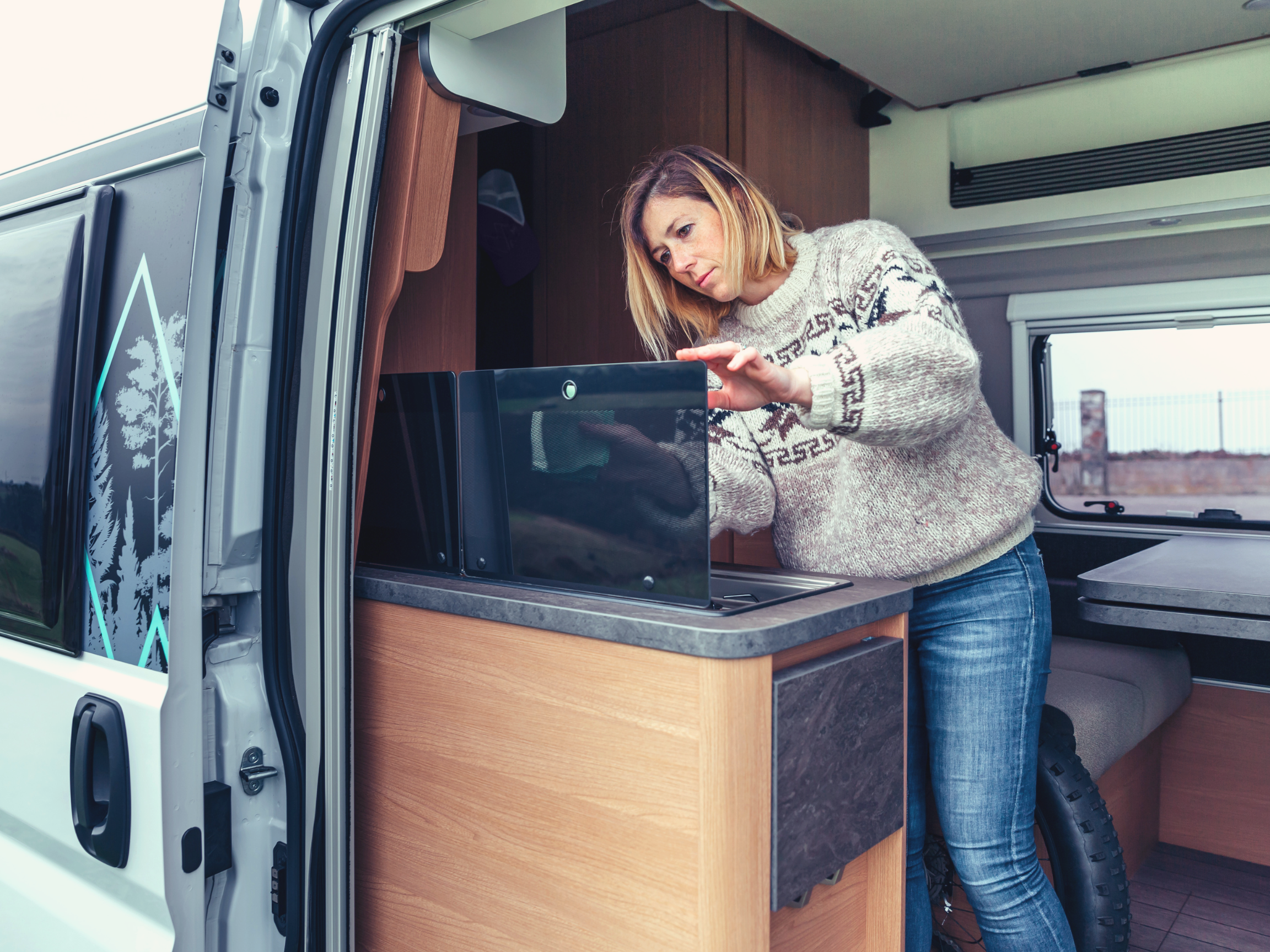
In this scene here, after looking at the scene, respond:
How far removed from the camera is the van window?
1322 millimetres

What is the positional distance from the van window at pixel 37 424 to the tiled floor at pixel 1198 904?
2.52 metres

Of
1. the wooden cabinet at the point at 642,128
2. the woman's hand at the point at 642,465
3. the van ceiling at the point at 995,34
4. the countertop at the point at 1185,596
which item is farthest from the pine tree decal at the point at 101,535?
the countertop at the point at 1185,596

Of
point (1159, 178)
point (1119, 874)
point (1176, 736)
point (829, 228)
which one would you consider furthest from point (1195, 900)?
point (829, 228)

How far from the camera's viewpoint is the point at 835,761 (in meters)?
1.13

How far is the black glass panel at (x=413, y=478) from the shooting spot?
1.36 meters

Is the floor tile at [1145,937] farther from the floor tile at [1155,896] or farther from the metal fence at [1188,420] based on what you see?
the metal fence at [1188,420]

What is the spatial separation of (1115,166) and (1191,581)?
1.42 meters

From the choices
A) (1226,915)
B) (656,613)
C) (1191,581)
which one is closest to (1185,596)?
(1191,581)

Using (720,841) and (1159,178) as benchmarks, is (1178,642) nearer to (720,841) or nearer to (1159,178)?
(1159,178)

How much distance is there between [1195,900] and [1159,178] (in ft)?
6.77

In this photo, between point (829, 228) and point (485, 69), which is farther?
point (829, 228)

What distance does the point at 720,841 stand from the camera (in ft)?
3.23

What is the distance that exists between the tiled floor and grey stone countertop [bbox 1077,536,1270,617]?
98 centimetres

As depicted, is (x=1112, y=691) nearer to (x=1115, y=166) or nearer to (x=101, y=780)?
(x=1115, y=166)
